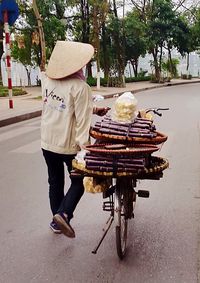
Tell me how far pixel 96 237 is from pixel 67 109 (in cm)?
120

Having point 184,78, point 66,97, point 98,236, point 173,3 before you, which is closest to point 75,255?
point 98,236

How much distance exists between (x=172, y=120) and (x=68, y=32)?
67.9 feet

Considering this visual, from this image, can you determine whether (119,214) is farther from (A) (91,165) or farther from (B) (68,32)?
(B) (68,32)

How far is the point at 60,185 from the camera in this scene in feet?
14.5

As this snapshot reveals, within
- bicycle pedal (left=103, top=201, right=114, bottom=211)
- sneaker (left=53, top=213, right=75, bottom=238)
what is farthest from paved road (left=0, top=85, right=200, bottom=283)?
bicycle pedal (left=103, top=201, right=114, bottom=211)

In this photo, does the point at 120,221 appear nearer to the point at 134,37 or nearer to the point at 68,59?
the point at 68,59

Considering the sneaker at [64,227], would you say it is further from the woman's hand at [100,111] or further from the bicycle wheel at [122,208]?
the woman's hand at [100,111]

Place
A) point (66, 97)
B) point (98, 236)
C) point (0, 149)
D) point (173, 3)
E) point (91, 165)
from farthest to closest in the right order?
point (173, 3) → point (0, 149) → point (98, 236) → point (66, 97) → point (91, 165)

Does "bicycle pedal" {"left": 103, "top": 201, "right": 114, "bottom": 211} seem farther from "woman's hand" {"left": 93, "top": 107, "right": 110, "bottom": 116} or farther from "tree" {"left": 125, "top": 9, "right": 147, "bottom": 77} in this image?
"tree" {"left": 125, "top": 9, "right": 147, "bottom": 77}

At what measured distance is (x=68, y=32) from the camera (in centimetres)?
3164

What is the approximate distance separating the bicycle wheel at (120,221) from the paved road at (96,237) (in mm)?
99

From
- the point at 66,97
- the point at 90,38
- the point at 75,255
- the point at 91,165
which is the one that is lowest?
the point at 75,255

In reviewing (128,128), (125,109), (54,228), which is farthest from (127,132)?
(54,228)

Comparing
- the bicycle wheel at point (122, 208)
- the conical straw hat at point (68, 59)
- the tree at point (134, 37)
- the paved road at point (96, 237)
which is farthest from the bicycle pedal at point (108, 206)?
the tree at point (134, 37)
